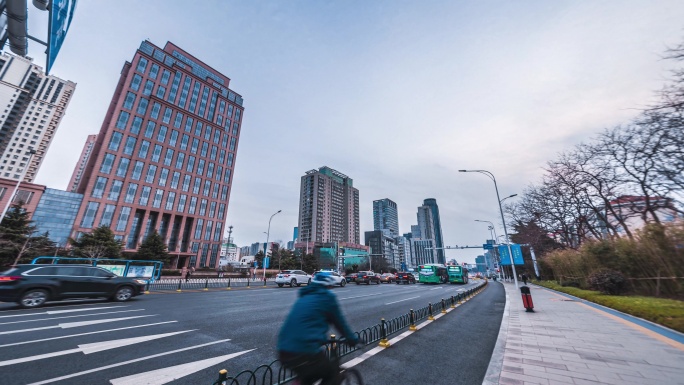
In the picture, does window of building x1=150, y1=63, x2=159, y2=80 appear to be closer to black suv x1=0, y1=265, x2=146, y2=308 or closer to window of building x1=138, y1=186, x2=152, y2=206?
window of building x1=138, y1=186, x2=152, y2=206

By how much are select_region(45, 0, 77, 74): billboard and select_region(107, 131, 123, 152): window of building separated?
58.8 m

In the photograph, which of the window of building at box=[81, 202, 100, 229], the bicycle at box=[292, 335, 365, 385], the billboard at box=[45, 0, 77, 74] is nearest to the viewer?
Result: the bicycle at box=[292, 335, 365, 385]

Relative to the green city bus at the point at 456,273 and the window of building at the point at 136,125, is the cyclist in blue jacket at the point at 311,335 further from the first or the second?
the window of building at the point at 136,125

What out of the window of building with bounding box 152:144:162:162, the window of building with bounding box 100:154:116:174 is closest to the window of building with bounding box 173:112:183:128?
the window of building with bounding box 152:144:162:162

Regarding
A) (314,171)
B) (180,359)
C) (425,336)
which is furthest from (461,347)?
(314,171)

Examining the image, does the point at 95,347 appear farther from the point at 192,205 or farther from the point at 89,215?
the point at 192,205

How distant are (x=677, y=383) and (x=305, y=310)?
625 centimetres

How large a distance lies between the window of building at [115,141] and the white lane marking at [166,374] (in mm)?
64661

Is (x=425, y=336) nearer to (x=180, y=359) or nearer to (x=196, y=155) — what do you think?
(x=180, y=359)

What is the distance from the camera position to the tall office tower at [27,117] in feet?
269

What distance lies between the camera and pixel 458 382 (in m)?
4.52

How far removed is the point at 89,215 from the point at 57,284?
50814 millimetres

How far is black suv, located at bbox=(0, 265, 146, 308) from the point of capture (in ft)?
31.3

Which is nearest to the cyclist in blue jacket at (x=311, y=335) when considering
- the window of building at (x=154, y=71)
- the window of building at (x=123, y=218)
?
the window of building at (x=123, y=218)
